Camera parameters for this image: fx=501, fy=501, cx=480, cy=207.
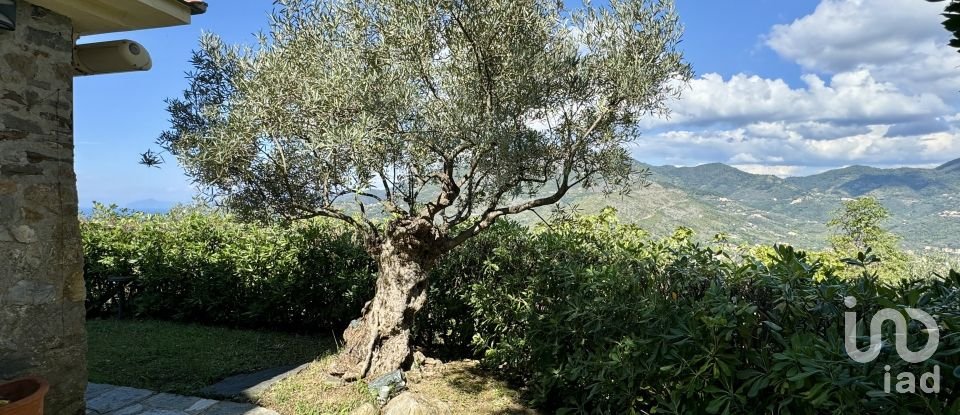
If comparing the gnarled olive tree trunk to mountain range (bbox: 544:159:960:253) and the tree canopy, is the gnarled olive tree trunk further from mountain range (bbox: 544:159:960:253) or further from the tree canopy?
mountain range (bbox: 544:159:960:253)

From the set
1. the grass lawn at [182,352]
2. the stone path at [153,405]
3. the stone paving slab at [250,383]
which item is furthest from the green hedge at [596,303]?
the stone path at [153,405]

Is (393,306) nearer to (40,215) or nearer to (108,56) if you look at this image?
(40,215)

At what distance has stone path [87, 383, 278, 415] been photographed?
4.50 m

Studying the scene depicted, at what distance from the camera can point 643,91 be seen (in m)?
4.72

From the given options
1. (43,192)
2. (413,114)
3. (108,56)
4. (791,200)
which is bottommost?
(43,192)

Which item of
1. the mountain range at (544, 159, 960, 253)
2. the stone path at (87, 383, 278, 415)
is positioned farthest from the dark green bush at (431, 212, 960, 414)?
the mountain range at (544, 159, 960, 253)

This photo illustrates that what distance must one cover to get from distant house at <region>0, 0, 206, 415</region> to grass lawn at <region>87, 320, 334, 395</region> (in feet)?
Answer: 5.14

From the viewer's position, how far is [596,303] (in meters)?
4.36

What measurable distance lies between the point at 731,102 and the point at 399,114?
1575 inches

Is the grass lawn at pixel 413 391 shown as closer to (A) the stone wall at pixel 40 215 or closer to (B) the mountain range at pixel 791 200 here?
(A) the stone wall at pixel 40 215

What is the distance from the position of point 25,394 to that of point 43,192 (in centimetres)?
142

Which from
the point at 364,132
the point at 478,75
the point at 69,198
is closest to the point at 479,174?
the point at 478,75

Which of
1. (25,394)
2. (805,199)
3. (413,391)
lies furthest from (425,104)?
(805,199)

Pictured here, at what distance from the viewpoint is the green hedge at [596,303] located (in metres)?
2.60
